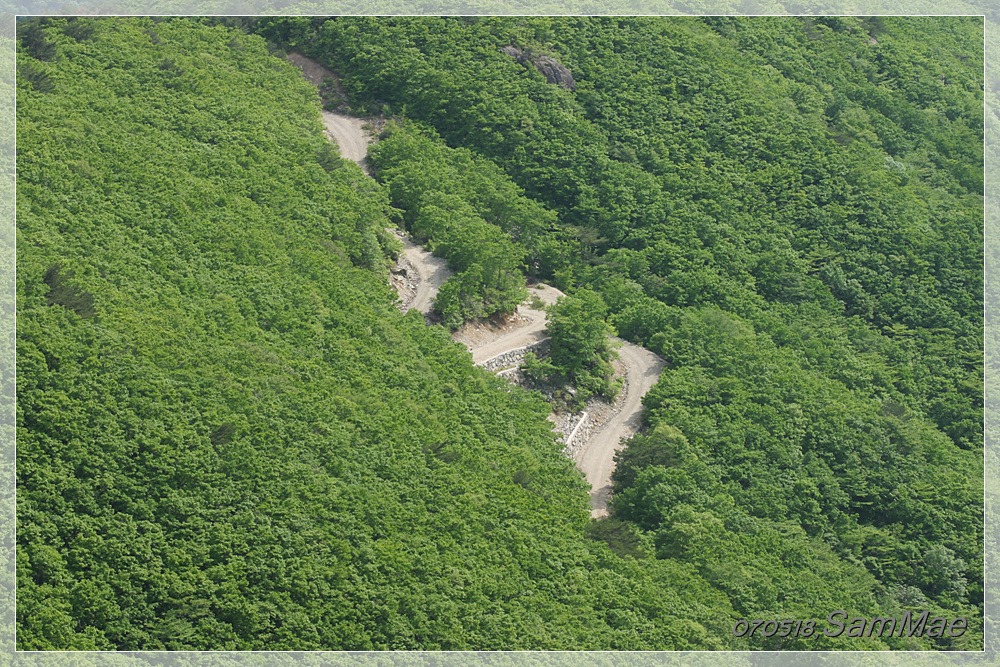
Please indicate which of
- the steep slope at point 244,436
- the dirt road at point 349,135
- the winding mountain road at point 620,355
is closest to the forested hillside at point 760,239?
the winding mountain road at point 620,355

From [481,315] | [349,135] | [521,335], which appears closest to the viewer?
[481,315]

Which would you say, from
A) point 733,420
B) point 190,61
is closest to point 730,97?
point 733,420

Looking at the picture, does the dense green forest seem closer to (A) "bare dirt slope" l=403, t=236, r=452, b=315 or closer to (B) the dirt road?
(A) "bare dirt slope" l=403, t=236, r=452, b=315

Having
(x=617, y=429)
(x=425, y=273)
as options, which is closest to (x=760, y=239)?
(x=617, y=429)

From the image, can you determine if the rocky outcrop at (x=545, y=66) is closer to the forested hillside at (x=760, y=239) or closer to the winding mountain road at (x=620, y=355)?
the forested hillside at (x=760, y=239)

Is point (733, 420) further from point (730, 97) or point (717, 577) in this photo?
point (730, 97)

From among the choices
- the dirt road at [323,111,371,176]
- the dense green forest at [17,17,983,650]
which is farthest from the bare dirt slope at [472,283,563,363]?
the dirt road at [323,111,371,176]

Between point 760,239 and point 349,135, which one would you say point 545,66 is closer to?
point 349,135
